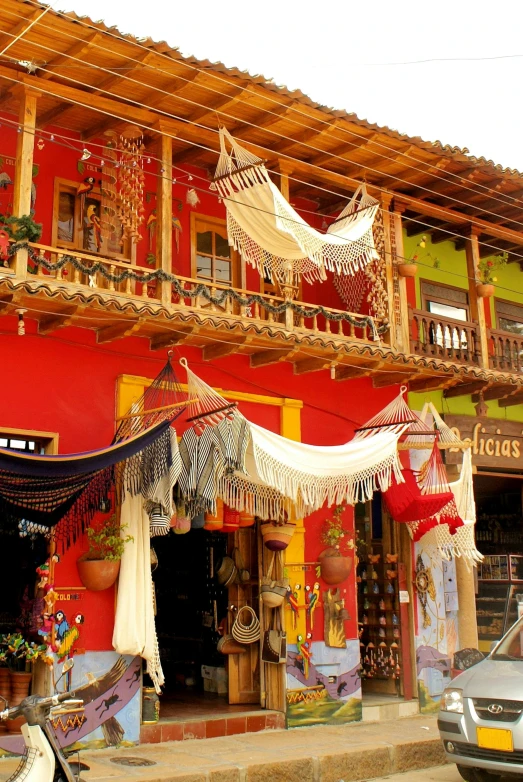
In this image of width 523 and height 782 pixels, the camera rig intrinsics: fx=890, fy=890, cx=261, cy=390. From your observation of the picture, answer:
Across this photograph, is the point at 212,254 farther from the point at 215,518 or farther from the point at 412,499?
the point at 412,499

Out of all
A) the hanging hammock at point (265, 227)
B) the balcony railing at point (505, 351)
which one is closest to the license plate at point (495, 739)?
the hanging hammock at point (265, 227)

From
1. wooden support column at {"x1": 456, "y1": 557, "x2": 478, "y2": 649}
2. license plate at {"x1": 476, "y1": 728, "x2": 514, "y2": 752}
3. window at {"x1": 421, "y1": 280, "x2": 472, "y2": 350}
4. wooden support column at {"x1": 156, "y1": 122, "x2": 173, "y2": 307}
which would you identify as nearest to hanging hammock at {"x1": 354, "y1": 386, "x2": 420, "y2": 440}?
window at {"x1": 421, "y1": 280, "x2": 472, "y2": 350}

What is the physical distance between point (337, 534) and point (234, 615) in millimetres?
1605

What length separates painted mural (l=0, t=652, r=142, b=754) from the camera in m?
8.48

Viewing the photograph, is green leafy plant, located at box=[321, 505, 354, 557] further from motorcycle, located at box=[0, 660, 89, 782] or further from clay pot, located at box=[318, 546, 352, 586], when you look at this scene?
motorcycle, located at box=[0, 660, 89, 782]

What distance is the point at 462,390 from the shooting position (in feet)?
41.2

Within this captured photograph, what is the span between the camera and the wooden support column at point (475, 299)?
12562mm

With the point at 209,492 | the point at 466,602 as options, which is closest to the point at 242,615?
the point at 209,492

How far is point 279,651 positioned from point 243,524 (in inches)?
59.7

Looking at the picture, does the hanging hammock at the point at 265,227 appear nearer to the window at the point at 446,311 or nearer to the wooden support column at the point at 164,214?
the wooden support column at the point at 164,214

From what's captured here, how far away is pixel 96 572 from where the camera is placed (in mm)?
8727

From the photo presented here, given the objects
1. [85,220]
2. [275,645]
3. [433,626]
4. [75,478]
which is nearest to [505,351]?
[433,626]

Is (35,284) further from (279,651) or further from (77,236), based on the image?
(279,651)

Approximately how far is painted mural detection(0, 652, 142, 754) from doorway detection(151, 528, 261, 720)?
937 mm
